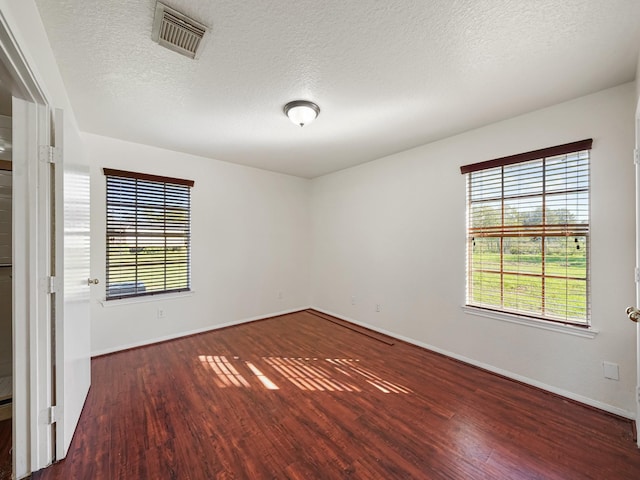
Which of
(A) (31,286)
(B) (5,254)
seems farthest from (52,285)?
(B) (5,254)

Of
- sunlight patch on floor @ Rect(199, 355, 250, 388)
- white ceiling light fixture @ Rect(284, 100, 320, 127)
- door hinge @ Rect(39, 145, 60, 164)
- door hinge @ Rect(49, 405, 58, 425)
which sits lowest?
sunlight patch on floor @ Rect(199, 355, 250, 388)

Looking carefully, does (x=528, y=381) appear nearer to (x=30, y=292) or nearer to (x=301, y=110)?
(x=301, y=110)

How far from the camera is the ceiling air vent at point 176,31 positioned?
1417mm

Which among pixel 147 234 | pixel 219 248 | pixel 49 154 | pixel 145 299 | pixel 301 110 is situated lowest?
pixel 145 299

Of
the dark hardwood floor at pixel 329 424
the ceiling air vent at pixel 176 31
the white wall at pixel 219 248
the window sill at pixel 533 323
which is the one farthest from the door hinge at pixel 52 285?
the window sill at pixel 533 323

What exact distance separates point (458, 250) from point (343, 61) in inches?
89.1

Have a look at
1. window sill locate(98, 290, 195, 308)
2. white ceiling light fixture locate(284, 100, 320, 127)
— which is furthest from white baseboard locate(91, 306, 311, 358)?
white ceiling light fixture locate(284, 100, 320, 127)

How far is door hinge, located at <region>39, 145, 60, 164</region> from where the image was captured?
1522mm

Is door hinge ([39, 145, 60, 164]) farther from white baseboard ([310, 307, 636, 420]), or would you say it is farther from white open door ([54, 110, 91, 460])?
white baseboard ([310, 307, 636, 420])

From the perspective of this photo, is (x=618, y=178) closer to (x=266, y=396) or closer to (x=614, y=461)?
(x=614, y=461)

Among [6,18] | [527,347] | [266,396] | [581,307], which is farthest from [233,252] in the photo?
[581,307]

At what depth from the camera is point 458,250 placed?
2992 millimetres

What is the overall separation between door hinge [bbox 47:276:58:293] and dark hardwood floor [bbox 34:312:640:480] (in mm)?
1056

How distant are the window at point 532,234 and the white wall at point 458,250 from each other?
0.29 feet
